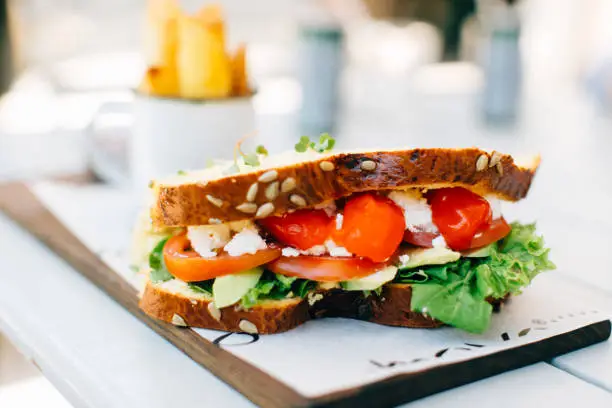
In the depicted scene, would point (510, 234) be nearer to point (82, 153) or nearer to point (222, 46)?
point (222, 46)

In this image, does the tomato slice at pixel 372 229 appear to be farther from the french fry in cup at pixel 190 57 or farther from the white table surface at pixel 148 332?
the french fry in cup at pixel 190 57

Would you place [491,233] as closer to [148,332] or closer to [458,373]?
[458,373]

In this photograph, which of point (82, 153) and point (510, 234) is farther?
point (82, 153)

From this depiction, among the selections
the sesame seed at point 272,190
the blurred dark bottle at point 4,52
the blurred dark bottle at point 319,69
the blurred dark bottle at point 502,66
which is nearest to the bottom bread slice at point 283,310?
the sesame seed at point 272,190

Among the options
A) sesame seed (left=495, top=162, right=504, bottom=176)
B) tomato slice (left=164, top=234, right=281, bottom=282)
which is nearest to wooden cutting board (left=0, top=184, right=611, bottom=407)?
tomato slice (left=164, top=234, right=281, bottom=282)

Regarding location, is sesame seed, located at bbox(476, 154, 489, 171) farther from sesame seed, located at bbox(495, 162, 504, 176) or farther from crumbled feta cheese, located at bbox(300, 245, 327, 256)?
crumbled feta cheese, located at bbox(300, 245, 327, 256)

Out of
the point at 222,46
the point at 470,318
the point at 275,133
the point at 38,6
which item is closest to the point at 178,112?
the point at 222,46
